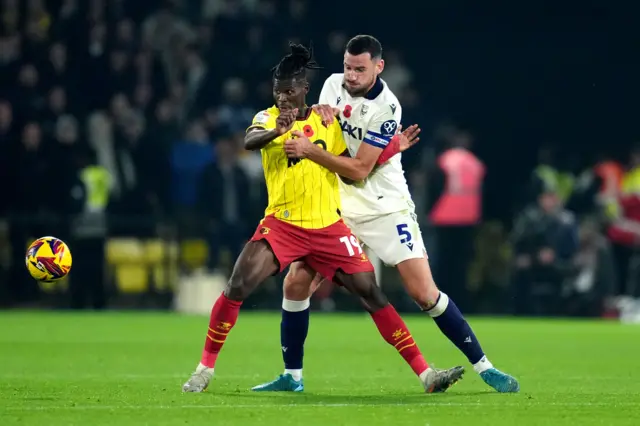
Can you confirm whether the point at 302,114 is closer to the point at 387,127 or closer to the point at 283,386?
the point at 387,127

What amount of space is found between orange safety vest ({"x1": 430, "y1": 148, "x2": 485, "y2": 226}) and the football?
35.9 feet

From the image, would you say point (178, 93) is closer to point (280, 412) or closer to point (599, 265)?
point (599, 265)

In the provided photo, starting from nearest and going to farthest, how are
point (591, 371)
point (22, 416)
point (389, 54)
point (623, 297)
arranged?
1. point (22, 416)
2. point (591, 371)
3. point (623, 297)
4. point (389, 54)

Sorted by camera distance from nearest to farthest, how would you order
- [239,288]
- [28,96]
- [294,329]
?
[239,288], [294,329], [28,96]

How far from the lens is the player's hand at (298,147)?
8828 millimetres

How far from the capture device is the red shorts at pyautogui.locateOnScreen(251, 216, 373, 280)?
918 centimetres

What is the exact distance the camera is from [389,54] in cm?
2273

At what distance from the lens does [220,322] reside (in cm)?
909

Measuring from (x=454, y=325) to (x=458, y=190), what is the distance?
1087cm

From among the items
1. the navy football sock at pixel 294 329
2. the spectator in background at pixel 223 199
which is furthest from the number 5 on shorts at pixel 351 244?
the spectator in background at pixel 223 199

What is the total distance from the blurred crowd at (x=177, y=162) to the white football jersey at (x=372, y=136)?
33.1 ft

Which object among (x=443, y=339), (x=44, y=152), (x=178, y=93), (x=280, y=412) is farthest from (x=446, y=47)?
(x=280, y=412)

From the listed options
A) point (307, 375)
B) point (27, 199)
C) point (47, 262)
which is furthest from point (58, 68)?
point (47, 262)

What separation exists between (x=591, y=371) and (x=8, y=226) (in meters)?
9.98
